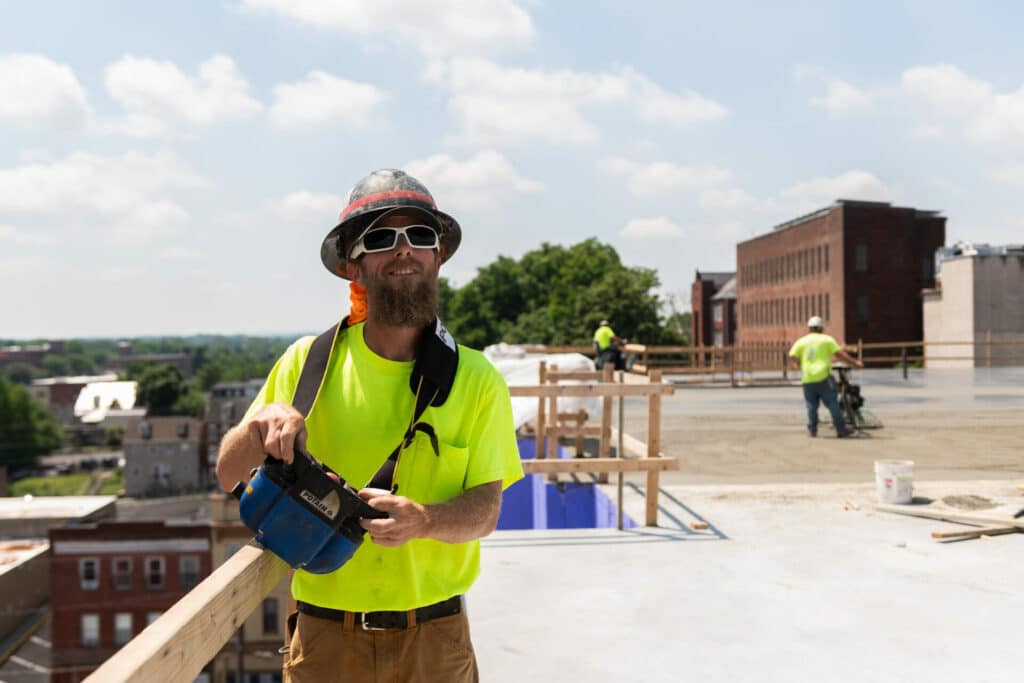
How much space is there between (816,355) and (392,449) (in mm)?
13674

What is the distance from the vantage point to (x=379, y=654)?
254 cm

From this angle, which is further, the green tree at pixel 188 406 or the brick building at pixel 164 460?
the green tree at pixel 188 406

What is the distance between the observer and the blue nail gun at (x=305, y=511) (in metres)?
2.29

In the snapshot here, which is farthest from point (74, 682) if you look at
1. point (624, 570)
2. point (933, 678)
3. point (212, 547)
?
point (933, 678)

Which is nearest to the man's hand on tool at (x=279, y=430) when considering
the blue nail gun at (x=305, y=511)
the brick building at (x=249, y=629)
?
the blue nail gun at (x=305, y=511)

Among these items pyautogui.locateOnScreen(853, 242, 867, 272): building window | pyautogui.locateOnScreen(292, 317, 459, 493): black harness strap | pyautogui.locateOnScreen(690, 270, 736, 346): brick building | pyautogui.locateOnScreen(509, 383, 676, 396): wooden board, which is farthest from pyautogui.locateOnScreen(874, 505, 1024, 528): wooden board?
pyautogui.locateOnScreen(690, 270, 736, 346): brick building

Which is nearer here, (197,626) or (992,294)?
(197,626)

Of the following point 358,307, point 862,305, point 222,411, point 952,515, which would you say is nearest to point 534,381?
point 952,515

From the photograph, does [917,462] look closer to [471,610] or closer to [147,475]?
[471,610]

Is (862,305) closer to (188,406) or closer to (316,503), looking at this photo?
(316,503)

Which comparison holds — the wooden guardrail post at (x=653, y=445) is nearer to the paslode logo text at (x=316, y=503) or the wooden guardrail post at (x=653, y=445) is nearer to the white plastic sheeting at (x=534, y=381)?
the white plastic sheeting at (x=534, y=381)

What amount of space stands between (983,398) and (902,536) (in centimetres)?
1661

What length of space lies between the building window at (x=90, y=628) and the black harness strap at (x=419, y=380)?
152ft

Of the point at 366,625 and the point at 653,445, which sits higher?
the point at 366,625
